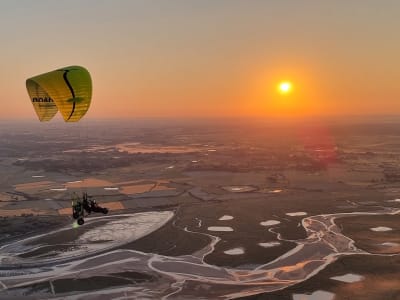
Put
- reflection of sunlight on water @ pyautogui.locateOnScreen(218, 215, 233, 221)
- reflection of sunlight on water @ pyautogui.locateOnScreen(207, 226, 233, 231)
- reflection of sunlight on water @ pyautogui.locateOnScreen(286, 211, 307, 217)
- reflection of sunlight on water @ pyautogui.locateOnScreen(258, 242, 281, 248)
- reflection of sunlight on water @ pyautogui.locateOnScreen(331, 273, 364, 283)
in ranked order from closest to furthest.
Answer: reflection of sunlight on water @ pyautogui.locateOnScreen(331, 273, 364, 283), reflection of sunlight on water @ pyautogui.locateOnScreen(258, 242, 281, 248), reflection of sunlight on water @ pyautogui.locateOnScreen(207, 226, 233, 231), reflection of sunlight on water @ pyautogui.locateOnScreen(218, 215, 233, 221), reflection of sunlight on water @ pyautogui.locateOnScreen(286, 211, 307, 217)

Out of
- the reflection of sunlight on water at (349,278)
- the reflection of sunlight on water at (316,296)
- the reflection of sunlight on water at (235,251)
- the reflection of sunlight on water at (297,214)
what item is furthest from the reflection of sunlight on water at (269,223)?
→ the reflection of sunlight on water at (316,296)

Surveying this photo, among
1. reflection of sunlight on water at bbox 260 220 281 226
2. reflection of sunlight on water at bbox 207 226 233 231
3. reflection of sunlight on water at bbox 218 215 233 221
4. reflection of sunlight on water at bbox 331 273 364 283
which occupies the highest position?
reflection of sunlight on water at bbox 218 215 233 221

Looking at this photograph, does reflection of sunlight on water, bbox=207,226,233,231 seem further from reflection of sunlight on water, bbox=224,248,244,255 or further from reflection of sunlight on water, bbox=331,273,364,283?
reflection of sunlight on water, bbox=331,273,364,283

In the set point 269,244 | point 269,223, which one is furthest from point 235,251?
point 269,223

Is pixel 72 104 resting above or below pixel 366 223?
above

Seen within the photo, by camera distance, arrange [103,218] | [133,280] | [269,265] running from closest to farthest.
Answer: [133,280]
[269,265]
[103,218]

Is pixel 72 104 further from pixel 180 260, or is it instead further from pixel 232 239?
pixel 232 239

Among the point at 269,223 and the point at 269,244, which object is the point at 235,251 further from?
the point at 269,223

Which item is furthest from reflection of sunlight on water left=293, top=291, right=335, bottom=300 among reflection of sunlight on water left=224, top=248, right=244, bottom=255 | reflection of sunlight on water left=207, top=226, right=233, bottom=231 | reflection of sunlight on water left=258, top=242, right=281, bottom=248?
reflection of sunlight on water left=207, top=226, right=233, bottom=231

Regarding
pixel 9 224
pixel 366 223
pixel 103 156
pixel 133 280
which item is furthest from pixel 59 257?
pixel 103 156

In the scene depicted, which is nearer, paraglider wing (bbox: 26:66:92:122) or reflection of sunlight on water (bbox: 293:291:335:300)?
paraglider wing (bbox: 26:66:92:122)
